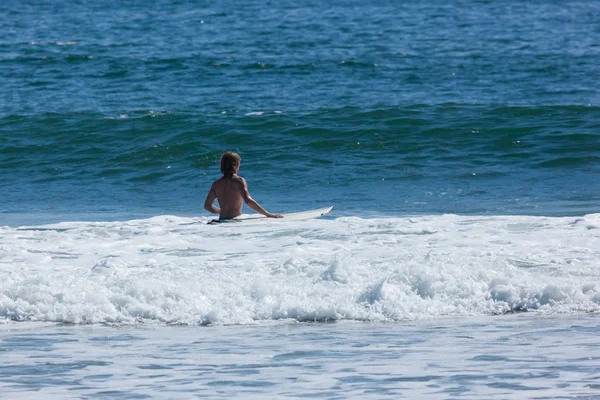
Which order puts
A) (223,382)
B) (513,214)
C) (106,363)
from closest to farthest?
(223,382) → (106,363) → (513,214)

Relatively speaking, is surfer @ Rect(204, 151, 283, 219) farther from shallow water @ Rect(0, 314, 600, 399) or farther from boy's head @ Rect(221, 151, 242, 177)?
shallow water @ Rect(0, 314, 600, 399)

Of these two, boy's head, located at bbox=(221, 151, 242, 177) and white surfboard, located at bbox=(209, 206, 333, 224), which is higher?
boy's head, located at bbox=(221, 151, 242, 177)

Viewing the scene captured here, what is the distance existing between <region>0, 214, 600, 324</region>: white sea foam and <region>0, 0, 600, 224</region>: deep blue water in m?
2.40

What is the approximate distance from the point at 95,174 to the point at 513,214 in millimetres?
7461

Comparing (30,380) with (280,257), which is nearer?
(30,380)

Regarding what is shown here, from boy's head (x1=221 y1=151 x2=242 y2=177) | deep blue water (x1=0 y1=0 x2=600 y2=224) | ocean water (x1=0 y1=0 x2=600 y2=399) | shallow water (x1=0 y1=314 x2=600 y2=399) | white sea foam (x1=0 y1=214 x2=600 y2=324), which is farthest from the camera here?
deep blue water (x1=0 y1=0 x2=600 y2=224)

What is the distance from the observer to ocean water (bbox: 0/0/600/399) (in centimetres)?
616

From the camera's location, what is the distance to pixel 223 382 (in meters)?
5.73

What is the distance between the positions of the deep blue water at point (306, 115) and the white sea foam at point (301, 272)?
2.40 meters

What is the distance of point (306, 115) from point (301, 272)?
35.2 feet

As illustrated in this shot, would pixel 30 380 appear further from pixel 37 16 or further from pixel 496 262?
pixel 37 16

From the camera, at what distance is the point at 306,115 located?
1891 cm

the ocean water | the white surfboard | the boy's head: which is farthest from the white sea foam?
the boy's head

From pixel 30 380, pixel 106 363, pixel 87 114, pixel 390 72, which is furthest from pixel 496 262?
pixel 390 72
